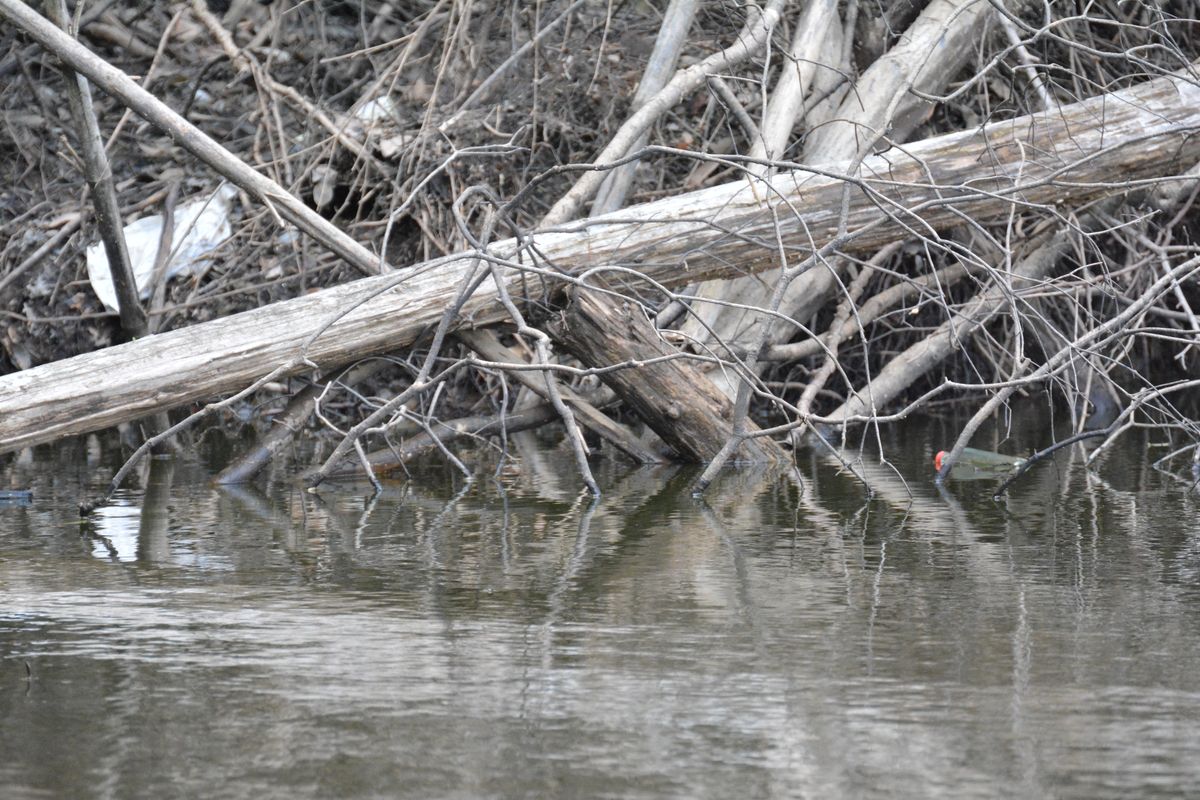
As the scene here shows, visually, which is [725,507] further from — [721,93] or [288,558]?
[721,93]

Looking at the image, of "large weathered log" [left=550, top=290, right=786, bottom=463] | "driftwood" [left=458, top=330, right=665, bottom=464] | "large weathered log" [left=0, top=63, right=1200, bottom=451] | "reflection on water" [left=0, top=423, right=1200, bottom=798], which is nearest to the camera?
"reflection on water" [left=0, top=423, right=1200, bottom=798]

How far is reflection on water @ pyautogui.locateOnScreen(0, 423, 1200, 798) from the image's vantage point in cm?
269

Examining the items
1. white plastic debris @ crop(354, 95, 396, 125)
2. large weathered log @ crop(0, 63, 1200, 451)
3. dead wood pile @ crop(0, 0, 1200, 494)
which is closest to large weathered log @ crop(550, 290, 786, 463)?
dead wood pile @ crop(0, 0, 1200, 494)

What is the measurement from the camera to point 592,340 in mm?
6613

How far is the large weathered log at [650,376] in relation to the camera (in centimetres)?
658

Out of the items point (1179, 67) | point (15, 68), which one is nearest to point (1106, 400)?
point (1179, 67)

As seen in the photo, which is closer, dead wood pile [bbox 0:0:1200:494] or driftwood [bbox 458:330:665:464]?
dead wood pile [bbox 0:0:1200:494]

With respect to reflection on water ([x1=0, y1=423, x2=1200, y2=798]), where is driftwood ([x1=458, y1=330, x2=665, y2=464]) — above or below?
above

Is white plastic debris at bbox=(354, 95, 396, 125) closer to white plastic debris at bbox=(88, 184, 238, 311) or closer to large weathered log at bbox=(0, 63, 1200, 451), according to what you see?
white plastic debris at bbox=(88, 184, 238, 311)

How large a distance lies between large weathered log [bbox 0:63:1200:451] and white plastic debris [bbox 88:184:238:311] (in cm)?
244

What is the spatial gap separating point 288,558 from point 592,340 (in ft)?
7.24

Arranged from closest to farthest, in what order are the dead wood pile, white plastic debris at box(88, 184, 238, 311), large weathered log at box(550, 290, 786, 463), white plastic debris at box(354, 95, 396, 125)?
the dead wood pile → large weathered log at box(550, 290, 786, 463) → white plastic debris at box(88, 184, 238, 311) → white plastic debris at box(354, 95, 396, 125)

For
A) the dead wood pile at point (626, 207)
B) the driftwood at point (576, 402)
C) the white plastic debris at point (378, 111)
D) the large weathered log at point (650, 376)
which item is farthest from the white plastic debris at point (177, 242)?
the large weathered log at point (650, 376)

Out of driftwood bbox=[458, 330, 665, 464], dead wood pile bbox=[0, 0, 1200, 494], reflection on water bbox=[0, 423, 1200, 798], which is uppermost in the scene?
dead wood pile bbox=[0, 0, 1200, 494]
